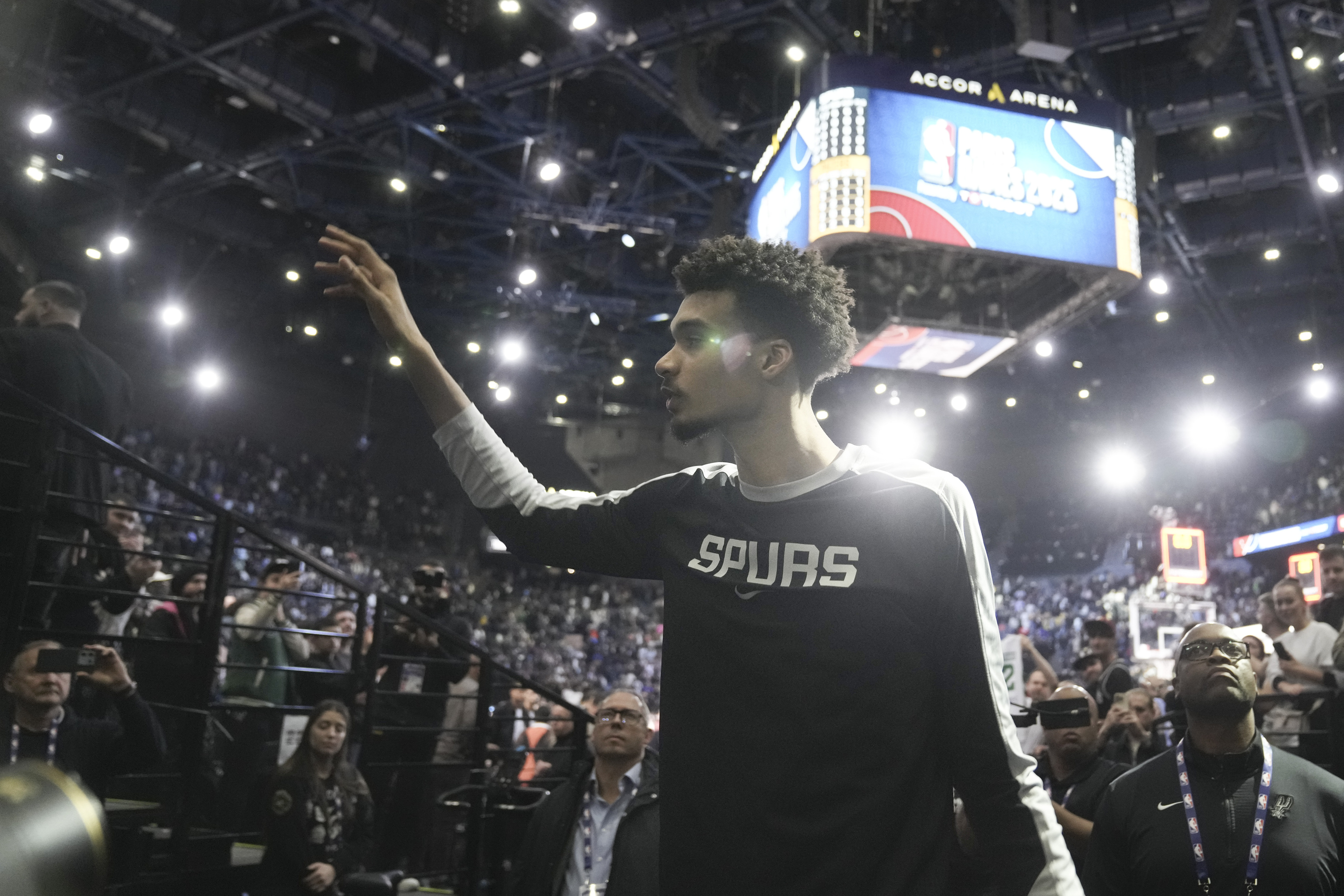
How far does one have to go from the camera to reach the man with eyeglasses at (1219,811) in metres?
3.10

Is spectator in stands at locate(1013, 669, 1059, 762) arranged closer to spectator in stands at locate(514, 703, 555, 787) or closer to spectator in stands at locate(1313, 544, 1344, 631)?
spectator in stands at locate(1313, 544, 1344, 631)

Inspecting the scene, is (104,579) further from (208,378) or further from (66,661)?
(208,378)

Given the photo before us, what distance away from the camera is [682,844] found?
5.04ft

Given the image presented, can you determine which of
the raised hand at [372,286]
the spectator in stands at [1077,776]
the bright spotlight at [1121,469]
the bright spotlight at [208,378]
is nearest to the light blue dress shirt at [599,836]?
the spectator in stands at [1077,776]

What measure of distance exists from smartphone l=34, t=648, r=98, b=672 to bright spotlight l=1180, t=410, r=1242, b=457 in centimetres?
2421

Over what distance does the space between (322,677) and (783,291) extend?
18.6 ft

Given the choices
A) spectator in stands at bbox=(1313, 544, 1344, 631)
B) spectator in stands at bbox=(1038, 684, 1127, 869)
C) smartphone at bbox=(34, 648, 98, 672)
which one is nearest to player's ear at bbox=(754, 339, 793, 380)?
spectator in stands at bbox=(1038, 684, 1127, 869)

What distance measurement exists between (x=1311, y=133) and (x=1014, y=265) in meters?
6.76

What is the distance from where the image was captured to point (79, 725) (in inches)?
165

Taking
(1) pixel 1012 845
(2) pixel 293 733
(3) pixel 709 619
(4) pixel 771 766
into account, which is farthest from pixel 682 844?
(2) pixel 293 733

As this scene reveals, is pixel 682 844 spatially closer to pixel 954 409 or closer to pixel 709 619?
pixel 709 619

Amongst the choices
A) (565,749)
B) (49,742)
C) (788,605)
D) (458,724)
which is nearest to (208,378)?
(458,724)

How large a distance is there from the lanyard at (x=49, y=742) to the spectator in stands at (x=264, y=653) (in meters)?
1.84

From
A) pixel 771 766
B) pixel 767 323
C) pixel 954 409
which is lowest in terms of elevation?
pixel 771 766
